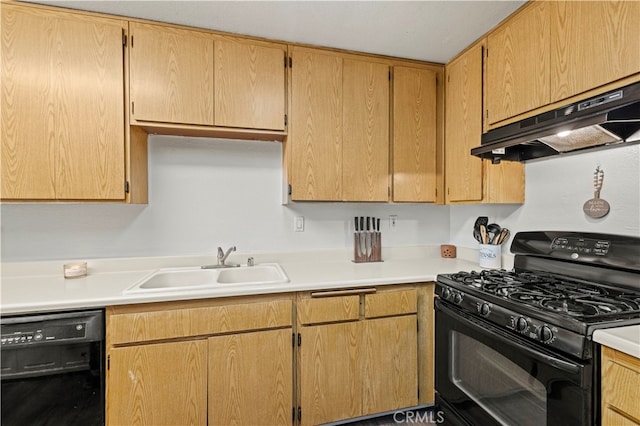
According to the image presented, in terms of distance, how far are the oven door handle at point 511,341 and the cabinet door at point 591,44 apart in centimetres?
107

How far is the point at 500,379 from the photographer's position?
4.14 ft

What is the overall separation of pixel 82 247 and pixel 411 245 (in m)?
2.30

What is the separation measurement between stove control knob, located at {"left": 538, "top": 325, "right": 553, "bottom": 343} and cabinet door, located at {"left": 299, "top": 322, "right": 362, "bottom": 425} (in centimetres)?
87

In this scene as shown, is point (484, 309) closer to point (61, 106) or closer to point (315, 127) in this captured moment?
point (315, 127)

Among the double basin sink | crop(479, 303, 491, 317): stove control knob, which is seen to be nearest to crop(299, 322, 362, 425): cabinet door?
the double basin sink

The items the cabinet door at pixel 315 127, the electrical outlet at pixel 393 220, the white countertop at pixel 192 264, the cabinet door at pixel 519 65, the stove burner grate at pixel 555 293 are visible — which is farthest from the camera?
the electrical outlet at pixel 393 220

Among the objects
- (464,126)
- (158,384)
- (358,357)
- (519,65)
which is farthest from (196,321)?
(519,65)

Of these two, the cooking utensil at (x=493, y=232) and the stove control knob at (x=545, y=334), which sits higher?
the cooking utensil at (x=493, y=232)

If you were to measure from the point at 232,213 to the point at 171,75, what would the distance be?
0.91 m

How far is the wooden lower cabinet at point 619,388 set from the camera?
876 millimetres

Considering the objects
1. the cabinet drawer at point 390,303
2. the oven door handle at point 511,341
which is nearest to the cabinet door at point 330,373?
the cabinet drawer at point 390,303

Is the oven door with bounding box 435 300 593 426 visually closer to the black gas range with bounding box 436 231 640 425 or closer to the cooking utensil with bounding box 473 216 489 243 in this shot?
the black gas range with bounding box 436 231 640 425

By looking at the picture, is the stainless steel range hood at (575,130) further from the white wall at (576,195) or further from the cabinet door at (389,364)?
the cabinet door at (389,364)

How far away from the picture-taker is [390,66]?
2.13 meters
